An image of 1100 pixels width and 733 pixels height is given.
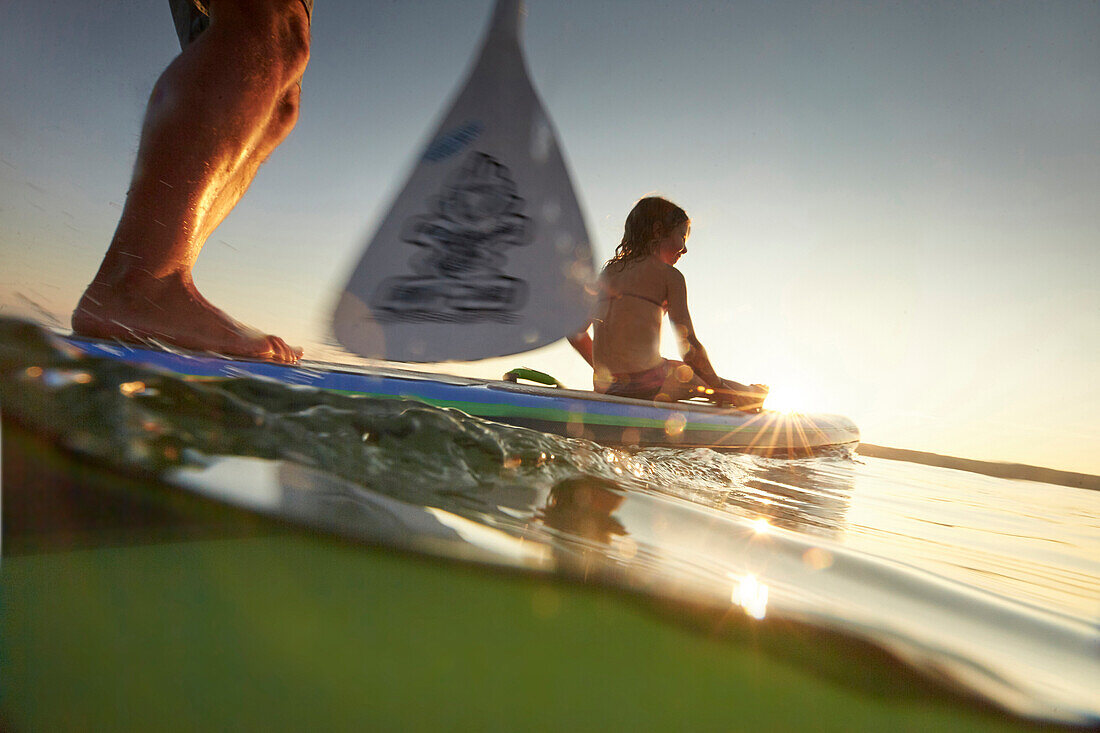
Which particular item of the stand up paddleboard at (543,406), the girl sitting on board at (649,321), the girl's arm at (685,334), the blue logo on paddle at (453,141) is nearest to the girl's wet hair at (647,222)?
the girl sitting on board at (649,321)

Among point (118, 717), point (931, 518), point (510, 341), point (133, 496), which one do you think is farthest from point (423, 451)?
point (510, 341)

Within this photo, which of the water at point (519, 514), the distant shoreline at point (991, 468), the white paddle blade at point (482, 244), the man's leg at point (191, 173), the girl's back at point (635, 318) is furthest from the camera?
the distant shoreline at point (991, 468)

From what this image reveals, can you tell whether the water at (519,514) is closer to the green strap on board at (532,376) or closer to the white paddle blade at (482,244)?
the green strap on board at (532,376)

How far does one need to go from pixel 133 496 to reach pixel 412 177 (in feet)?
10.1

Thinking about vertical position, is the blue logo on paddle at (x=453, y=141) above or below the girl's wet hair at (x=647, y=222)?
above

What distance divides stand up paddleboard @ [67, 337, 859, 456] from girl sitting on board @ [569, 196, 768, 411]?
31cm

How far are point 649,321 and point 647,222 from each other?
51cm

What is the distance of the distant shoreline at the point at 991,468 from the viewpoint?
6.16m

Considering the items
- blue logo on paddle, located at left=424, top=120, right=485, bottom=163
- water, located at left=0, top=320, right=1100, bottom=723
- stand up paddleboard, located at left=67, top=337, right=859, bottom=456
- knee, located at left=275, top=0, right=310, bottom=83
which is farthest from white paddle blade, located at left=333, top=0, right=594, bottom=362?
water, located at left=0, top=320, right=1100, bottom=723

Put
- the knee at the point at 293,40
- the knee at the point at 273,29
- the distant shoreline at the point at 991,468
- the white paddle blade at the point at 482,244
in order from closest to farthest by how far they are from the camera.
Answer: the knee at the point at 273,29 → the knee at the point at 293,40 → the white paddle blade at the point at 482,244 → the distant shoreline at the point at 991,468

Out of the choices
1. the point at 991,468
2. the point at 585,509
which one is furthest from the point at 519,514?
the point at 991,468

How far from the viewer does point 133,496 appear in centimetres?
47

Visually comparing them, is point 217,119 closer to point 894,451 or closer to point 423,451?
point 423,451

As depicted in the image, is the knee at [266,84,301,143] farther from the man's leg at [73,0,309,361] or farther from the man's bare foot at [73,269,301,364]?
the man's bare foot at [73,269,301,364]
